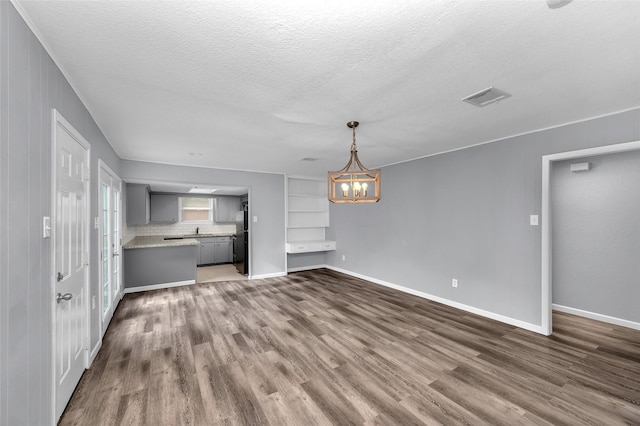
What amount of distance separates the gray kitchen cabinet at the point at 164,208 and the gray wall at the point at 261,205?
2.50m

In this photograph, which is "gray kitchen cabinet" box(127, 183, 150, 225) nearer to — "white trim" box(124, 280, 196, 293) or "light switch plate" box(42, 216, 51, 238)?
"white trim" box(124, 280, 196, 293)

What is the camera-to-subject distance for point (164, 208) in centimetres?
718

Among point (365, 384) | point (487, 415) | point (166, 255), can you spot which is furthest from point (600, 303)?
point (166, 255)

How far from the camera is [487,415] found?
192cm

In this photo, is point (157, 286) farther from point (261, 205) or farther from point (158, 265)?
point (261, 205)

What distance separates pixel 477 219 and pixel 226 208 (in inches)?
271

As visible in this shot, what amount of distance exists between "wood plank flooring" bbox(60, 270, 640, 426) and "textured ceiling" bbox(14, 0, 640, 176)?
8.40 feet

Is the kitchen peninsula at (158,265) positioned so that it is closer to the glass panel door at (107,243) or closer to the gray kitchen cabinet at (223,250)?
the glass panel door at (107,243)

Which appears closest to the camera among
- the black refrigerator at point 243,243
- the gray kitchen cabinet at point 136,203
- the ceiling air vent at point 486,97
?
the ceiling air vent at point 486,97

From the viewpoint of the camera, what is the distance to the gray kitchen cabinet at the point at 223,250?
7.93m

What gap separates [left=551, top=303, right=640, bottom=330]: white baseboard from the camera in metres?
3.39

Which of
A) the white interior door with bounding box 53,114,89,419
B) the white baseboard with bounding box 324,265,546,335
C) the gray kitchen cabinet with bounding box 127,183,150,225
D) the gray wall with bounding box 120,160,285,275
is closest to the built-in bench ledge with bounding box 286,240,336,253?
the gray wall with bounding box 120,160,285,275

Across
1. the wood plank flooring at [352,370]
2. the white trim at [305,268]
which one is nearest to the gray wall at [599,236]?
the wood plank flooring at [352,370]

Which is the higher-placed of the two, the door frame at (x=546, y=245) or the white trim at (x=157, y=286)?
the door frame at (x=546, y=245)
